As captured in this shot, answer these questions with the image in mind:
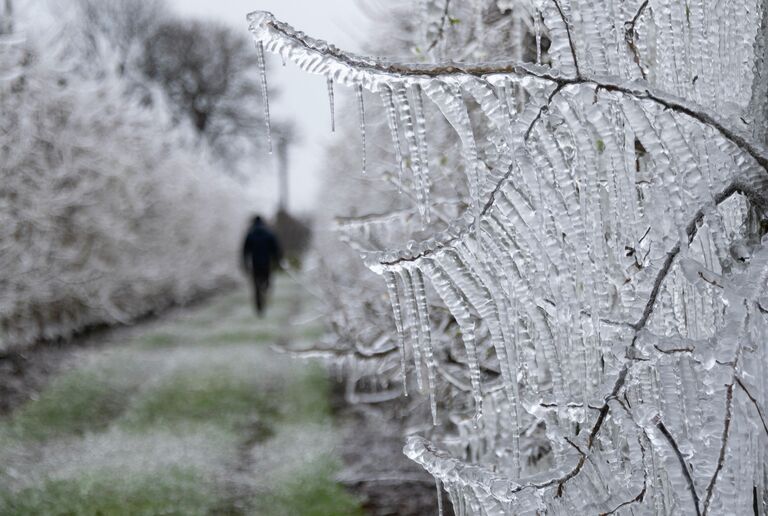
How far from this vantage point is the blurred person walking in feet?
55.5

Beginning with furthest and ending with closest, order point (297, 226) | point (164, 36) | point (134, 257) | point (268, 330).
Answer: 1. point (297, 226)
2. point (164, 36)
3. point (134, 257)
4. point (268, 330)

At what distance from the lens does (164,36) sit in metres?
38.3

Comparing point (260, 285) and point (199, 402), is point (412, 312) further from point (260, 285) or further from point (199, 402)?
point (260, 285)

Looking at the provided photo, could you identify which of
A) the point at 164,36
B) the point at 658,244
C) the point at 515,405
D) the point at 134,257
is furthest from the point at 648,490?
the point at 164,36

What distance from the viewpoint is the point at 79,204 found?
1389 cm

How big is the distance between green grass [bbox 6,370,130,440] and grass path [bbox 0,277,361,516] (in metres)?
0.02

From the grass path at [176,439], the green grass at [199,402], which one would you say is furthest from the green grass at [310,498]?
the green grass at [199,402]

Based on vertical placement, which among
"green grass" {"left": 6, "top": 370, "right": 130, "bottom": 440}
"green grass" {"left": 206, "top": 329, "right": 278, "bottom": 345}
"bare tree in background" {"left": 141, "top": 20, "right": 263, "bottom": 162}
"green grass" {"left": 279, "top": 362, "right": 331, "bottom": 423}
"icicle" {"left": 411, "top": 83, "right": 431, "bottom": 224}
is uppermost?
"bare tree in background" {"left": 141, "top": 20, "right": 263, "bottom": 162}

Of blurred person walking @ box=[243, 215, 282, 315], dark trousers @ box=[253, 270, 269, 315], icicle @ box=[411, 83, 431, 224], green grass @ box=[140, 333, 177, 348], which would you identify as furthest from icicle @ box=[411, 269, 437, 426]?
dark trousers @ box=[253, 270, 269, 315]

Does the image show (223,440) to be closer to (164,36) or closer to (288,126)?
(164,36)

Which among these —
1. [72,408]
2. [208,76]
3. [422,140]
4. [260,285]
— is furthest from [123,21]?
[422,140]

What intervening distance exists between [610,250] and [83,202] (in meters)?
13.2

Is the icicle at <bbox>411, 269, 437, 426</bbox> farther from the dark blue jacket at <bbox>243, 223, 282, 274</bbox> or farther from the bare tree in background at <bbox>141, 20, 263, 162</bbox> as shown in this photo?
the bare tree in background at <bbox>141, 20, 263, 162</bbox>

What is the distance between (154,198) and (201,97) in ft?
73.6
